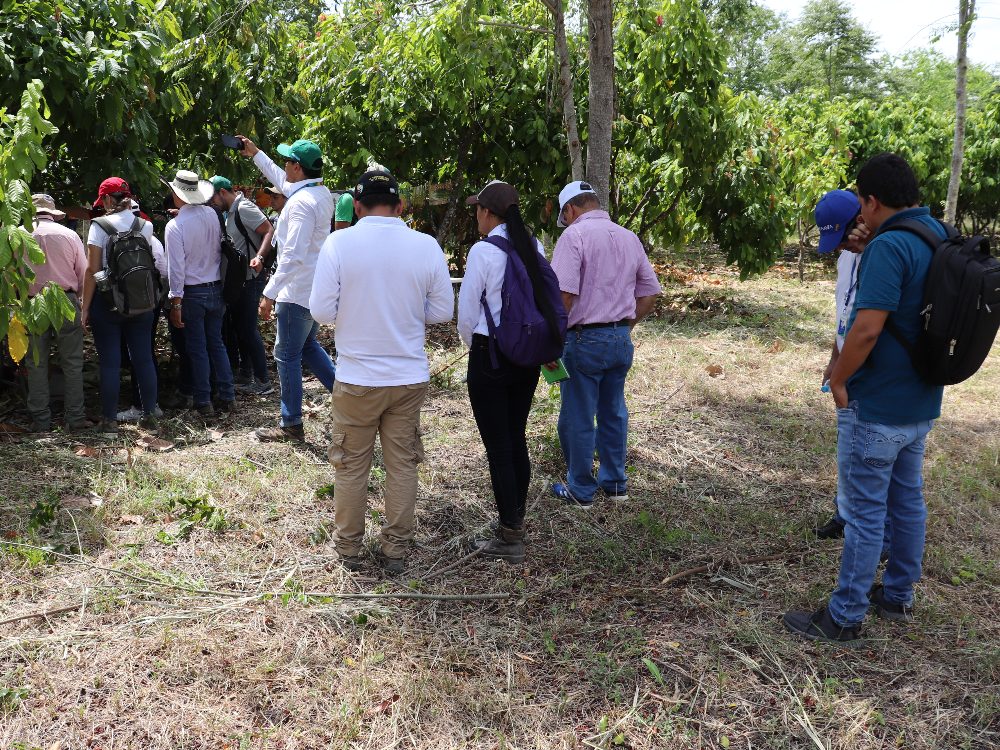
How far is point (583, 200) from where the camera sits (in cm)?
476

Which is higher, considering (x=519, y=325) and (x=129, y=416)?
(x=519, y=325)

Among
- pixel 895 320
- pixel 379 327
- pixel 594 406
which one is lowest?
pixel 594 406

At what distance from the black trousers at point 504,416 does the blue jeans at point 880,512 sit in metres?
1.51

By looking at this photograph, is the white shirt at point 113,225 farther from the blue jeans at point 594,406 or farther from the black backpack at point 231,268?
the blue jeans at point 594,406

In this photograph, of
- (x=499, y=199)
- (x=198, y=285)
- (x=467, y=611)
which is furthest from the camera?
(x=198, y=285)

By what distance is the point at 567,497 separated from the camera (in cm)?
500

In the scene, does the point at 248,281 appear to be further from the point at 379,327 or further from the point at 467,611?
the point at 467,611

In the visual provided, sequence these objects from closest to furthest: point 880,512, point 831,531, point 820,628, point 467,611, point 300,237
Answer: point 880,512 → point 820,628 → point 467,611 → point 831,531 → point 300,237

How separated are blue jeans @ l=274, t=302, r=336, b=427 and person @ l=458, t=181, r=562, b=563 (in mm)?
1709

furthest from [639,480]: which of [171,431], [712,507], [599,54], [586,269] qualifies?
[171,431]

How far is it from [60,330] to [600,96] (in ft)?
13.4

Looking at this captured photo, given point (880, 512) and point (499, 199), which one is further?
point (499, 199)

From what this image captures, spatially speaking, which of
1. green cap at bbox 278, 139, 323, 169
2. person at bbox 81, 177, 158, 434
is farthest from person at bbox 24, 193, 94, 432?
green cap at bbox 278, 139, 323, 169

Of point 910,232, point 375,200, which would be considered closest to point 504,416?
point 375,200
